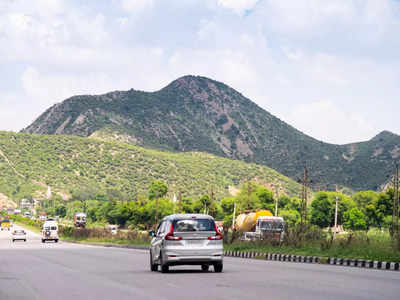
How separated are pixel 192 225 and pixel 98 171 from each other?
143 m

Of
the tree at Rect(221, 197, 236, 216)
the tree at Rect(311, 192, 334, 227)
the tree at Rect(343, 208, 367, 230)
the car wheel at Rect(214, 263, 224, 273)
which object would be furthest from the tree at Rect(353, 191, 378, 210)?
the car wheel at Rect(214, 263, 224, 273)

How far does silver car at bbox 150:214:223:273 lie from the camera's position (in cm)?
1958

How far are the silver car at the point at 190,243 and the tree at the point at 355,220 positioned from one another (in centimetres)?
10123

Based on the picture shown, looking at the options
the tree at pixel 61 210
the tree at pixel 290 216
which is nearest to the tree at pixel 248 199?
the tree at pixel 290 216

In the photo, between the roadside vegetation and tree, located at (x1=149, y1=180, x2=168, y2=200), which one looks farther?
tree, located at (x1=149, y1=180, x2=168, y2=200)

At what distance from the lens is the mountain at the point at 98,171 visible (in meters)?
158

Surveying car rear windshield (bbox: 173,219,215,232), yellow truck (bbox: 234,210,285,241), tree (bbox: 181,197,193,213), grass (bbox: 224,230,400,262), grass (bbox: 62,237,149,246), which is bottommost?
grass (bbox: 62,237,149,246)

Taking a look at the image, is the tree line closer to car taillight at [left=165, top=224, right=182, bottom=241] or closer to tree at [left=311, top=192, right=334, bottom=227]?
tree at [left=311, top=192, right=334, bottom=227]

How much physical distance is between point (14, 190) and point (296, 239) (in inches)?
5269

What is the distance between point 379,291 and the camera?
13.7 m

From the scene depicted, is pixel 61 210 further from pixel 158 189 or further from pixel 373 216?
pixel 373 216

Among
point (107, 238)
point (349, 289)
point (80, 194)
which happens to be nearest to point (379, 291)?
point (349, 289)

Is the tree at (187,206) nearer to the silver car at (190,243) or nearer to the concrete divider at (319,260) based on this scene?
the concrete divider at (319,260)

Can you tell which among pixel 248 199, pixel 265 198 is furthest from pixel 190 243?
pixel 265 198
